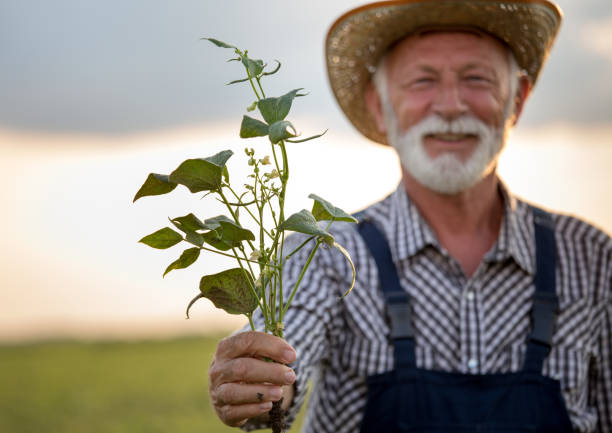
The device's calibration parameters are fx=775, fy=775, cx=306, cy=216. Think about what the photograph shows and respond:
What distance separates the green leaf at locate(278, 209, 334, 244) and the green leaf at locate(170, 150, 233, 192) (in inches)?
5.6

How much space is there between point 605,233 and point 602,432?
2.36 feet

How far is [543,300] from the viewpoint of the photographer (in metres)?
2.64

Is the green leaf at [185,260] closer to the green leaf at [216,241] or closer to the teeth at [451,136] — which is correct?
the green leaf at [216,241]

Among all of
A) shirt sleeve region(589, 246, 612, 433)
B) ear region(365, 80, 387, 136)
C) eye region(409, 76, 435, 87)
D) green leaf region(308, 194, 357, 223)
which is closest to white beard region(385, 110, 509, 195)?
eye region(409, 76, 435, 87)

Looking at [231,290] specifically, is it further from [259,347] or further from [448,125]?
[448,125]

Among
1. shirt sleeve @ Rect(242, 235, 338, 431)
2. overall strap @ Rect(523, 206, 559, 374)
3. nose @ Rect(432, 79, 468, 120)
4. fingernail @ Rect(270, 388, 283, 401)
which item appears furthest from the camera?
nose @ Rect(432, 79, 468, 120)

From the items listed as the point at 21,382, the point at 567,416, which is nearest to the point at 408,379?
the point at 567,416

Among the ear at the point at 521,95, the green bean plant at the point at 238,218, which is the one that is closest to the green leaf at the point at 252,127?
the green bean plant at the point at 238,218

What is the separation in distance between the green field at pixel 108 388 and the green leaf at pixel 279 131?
19.6ft

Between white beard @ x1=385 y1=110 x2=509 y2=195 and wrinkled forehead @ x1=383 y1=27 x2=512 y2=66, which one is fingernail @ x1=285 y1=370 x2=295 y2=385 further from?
wrinkled forehead @ x1=383 y1=27 x2=512 y2=66

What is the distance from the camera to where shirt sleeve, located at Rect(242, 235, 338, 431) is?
2197 mm

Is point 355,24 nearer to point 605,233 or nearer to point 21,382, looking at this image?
point 605,233

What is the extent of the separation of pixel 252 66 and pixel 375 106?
1722 mm

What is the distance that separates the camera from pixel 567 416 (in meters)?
2.54
